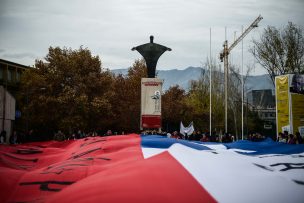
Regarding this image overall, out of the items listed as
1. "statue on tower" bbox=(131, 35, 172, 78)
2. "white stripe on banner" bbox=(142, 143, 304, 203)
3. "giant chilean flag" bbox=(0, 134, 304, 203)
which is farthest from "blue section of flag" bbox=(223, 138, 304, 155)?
"statue on tower" bbox=(131, 35, 172, 78)

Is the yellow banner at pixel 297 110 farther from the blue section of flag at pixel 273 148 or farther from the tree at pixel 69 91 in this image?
the tree at pixel 69 91

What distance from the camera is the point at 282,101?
21.8 m

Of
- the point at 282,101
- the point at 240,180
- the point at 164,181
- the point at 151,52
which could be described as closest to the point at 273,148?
the point at 240,180

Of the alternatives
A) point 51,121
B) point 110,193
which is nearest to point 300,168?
point 110,193

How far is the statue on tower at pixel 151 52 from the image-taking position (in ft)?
58.5

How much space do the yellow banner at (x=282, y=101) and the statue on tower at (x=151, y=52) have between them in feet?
24.9

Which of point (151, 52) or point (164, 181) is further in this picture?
point (151, 52)

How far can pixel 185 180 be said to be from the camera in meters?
3.19

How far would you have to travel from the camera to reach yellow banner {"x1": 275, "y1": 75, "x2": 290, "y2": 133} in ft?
70.3

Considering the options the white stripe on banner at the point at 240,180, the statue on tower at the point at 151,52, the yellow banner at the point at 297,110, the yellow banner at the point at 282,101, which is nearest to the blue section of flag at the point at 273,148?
the white stripe on banner at the point at 240,180

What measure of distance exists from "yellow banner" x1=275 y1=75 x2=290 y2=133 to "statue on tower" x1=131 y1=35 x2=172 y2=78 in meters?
7.60

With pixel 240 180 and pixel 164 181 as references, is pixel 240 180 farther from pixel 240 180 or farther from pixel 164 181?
pixel 164 181

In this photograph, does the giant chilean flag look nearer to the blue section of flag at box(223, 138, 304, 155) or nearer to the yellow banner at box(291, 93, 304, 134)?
the blue section of flag at box(223, 138, 304, 155)

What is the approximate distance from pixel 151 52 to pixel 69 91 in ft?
80.4
